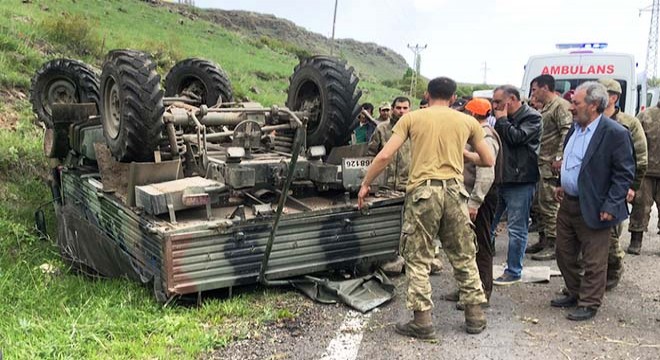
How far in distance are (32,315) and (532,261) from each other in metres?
4.55

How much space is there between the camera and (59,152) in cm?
665

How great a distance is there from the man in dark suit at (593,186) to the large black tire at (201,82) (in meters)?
4.08

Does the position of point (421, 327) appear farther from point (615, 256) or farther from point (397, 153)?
point (397, 153)

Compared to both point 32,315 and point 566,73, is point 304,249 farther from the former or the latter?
point 566,73

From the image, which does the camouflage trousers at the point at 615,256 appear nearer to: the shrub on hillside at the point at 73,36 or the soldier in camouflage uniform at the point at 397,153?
the soldier in camouflage uniform at the point at 397,153

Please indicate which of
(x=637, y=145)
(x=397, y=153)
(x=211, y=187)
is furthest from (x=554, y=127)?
(x=211, y=187)

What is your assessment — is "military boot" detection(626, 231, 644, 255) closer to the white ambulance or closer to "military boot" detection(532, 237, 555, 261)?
"military boot" detection(532, 237, 555, 261)

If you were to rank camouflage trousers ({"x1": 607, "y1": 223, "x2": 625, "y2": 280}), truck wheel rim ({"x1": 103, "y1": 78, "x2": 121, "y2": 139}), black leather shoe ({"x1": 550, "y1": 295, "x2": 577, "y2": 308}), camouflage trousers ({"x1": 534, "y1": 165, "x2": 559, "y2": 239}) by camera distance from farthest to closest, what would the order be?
camouflage trousers ({"x1": 534, "y1": 165, "x2": 559, "y2": 239})
truck wheel rim ({"x1": 103, "y1": 78, "x2": 121, "y2": 139})
camouflage trousers ({"x1": 607, "y1": 223, "x2": 625, "y2": 280})
black leather shoe ({"x1": 550, "y1": 295, "x2": 577, "y2": 308})

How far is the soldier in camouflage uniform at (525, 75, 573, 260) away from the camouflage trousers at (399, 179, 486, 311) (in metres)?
2.39

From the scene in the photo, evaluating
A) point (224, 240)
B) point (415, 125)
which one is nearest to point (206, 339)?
point (224, 240)

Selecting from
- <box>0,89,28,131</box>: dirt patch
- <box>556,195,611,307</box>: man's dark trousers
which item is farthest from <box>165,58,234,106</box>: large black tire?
<box>556,195,611,307</box>: man's dark trousers

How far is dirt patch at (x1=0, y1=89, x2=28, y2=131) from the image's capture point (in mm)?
8773

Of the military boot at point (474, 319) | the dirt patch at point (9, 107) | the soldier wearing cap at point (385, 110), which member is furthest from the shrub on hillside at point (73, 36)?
the military boot at point (474, 319)

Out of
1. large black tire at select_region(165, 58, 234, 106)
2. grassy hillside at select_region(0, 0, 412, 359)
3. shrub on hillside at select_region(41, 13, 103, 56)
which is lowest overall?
grassy hillside at select_region(0, 0, 412, 359)
